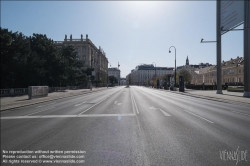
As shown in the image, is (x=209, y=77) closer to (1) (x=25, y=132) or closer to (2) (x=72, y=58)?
(2) (x=72, y=58)

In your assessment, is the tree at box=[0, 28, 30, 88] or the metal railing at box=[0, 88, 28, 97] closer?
the metal railing at box=[0, 88, 28, 97]

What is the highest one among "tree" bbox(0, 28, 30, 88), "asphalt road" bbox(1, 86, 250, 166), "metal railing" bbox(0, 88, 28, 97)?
"tree" bbox(0, 28, 30, 88)

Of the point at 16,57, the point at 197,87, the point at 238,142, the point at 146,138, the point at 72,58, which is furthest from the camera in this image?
the point at 72,58

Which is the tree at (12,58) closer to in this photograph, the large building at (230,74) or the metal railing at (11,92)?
the metal railing at (11,92)

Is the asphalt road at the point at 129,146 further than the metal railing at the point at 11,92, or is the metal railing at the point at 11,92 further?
the metal railing at the point at 11,92

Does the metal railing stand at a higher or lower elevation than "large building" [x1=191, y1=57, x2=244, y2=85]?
lower

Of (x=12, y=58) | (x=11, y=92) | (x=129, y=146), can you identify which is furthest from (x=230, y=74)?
(x=129, y=146)

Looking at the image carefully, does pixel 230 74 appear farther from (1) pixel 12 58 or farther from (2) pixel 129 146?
(2) pixel 129 146

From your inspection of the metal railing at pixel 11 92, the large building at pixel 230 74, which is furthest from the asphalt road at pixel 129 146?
the large building at pixel 230 74

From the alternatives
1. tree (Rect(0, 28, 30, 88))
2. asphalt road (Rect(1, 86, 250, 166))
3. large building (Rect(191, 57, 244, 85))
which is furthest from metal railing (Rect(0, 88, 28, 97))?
large building (Rect(191, 57, 244, 85))

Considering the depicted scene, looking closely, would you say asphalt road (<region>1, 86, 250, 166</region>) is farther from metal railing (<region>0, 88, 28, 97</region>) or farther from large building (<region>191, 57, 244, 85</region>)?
large building (<region>191, 57, 244, 85</region>)

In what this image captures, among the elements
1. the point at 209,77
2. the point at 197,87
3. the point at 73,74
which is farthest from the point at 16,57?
the point at 209,77

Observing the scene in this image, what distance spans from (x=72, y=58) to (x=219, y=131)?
204ft

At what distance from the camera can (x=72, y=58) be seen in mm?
65312
